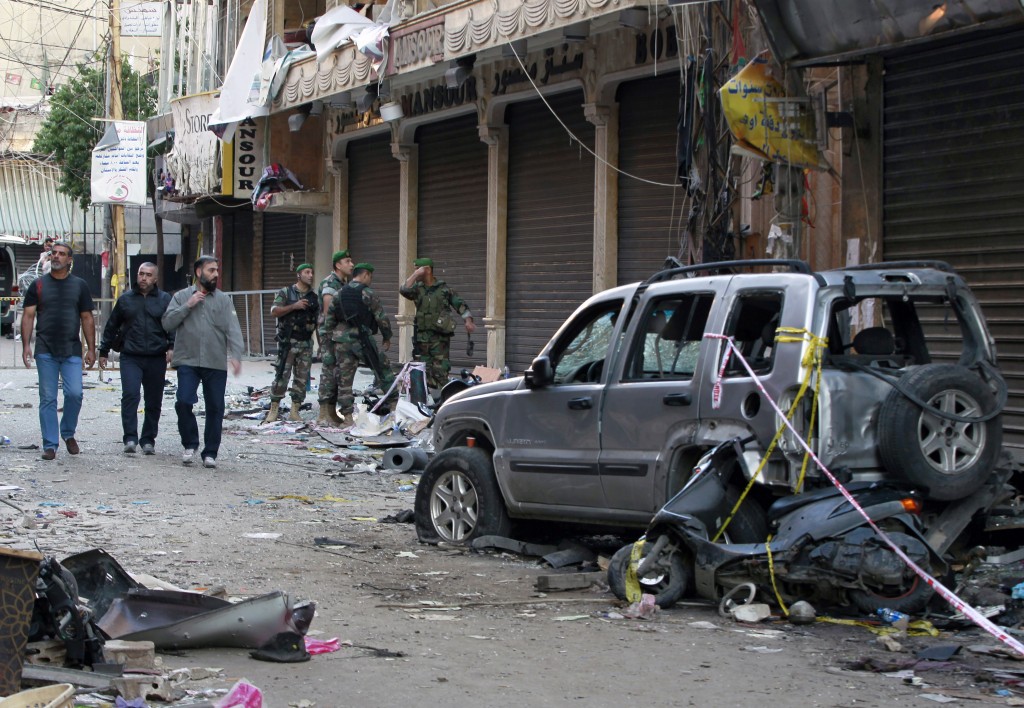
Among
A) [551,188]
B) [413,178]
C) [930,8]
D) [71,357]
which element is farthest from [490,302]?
[930,8]

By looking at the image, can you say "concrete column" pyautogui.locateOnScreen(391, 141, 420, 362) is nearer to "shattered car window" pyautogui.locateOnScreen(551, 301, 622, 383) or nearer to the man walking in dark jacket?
the man walking in dark jacket

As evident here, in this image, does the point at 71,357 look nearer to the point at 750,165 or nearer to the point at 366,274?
the point at 366,274

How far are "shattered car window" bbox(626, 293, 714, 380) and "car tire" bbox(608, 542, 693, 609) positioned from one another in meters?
1.10

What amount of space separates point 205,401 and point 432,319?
13.5 ft

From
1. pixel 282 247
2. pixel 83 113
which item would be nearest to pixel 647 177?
pixel 282 247

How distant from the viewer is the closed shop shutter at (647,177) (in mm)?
16984

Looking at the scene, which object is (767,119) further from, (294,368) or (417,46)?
(417,46)

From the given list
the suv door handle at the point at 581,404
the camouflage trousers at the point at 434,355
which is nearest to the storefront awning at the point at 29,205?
the camouflage trousers at the point at 434,355

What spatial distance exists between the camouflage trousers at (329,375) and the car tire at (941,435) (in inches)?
406

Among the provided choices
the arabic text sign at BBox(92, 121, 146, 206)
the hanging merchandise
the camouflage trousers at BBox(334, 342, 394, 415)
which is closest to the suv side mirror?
the camouflage trousers at BBox(334, 342, 394, 415)

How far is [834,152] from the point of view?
1399 cm

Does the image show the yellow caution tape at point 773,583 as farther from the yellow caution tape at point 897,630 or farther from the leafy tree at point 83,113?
the leafy tree at point 83,113

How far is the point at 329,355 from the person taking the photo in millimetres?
16516

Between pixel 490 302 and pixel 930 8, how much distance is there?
34.0ft
